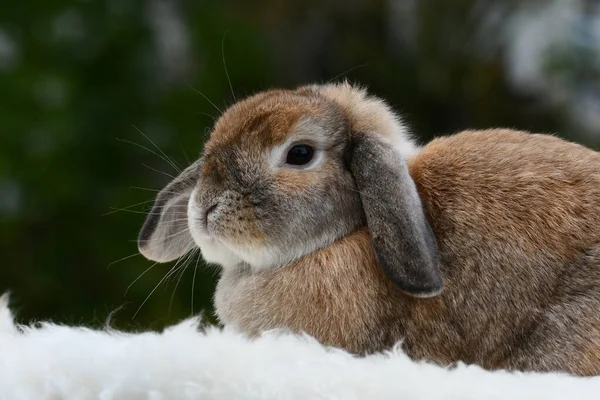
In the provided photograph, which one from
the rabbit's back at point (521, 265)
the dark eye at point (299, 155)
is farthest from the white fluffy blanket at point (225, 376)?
the dark eye at point (299, 155)

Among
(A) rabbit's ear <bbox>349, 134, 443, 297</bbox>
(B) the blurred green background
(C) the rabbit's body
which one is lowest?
(B) the blurred green background

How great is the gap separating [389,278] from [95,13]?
1537 millimetres

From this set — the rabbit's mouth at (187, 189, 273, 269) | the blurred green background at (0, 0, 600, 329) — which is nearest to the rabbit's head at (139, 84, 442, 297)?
the rabbit's mouth at (187, 189, 273, 269)

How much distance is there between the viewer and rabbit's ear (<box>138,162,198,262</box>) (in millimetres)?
836

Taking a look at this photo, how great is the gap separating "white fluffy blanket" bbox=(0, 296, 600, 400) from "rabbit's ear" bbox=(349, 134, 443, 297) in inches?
3.7

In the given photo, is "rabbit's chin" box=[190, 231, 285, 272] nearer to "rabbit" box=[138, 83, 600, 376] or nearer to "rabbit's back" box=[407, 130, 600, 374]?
"rabbit" box=[138, 83, 600, 376]

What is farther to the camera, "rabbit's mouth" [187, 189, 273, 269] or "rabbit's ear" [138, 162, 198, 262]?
Answer: "rabbit's ear" [138, 162, 198, 262]

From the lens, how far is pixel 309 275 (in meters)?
0.72

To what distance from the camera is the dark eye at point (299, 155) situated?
750mm

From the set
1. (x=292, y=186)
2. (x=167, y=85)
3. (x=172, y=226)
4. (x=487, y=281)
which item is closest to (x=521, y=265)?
(x=487, y=281)

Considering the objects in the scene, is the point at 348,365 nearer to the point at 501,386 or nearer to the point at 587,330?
the point at 501,386

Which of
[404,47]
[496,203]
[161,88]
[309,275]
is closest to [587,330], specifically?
[496,203]

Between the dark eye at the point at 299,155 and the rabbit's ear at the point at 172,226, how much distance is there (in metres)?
0.13

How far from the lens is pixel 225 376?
1.76ft
